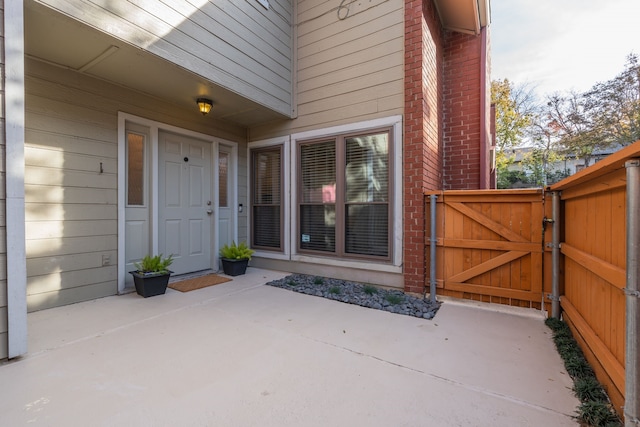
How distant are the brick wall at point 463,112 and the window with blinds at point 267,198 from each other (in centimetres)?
266

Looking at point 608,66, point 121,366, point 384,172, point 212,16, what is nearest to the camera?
point 121,366

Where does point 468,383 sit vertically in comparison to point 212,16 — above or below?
below

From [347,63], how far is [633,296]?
376 centimetres

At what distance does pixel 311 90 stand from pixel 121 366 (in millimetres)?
3863

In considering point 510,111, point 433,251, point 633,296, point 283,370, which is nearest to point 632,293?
point 633,296

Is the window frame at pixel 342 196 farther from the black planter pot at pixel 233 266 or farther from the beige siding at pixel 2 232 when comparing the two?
the beige siding at pixel 2 232

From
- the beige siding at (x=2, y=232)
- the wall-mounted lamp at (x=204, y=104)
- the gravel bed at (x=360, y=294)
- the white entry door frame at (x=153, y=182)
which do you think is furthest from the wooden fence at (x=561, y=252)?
the beige siding at (x=2, y=232)

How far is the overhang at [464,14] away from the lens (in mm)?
4121

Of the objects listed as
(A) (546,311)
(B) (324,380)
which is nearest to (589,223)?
(A) (546,311)

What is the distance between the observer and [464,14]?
4.30 meters

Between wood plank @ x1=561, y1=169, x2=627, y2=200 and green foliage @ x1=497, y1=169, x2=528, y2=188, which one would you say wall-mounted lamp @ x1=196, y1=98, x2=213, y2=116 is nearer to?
wood plank @ x1=561, y1=169, x2=627, y2=200

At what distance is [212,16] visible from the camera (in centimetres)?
329

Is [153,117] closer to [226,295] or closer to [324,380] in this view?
[226,295]

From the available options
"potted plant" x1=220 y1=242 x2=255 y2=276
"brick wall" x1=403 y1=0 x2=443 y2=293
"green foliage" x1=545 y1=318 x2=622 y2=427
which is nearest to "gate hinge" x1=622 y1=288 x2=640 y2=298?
"green foliage" x1=545 y1=318 x2=622 y2=427
